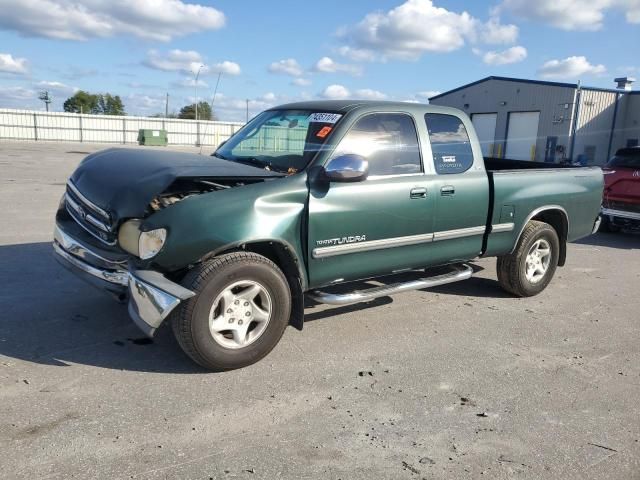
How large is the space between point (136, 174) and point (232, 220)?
2.89ft

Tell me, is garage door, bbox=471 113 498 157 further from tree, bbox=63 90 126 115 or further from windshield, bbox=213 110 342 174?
tree, bbox=63 90 126 115

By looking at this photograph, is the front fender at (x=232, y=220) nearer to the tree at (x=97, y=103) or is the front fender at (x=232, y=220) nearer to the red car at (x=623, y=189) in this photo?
the red car at (x=623, y=189)

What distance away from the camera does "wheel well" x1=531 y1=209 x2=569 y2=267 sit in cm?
625

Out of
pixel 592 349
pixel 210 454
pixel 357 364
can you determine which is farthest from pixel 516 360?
pixel 210 454

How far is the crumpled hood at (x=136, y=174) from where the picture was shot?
3811 mm

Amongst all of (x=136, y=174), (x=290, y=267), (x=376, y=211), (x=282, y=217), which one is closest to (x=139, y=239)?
(x=136, y=174)

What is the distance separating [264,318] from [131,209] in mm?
1195

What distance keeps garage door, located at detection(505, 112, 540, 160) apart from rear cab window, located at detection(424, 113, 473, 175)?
28.0 m

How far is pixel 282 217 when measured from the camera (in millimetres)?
4023

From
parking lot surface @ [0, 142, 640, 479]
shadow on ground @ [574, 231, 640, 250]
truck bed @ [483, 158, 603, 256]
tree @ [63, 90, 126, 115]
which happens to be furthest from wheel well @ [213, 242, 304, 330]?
tree @ [63, 90, 126, 115]

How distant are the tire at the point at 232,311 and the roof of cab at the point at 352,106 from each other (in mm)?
1585

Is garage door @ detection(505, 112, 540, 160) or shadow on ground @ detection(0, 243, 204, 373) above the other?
garage door @ detection(505, 112, 540, 160)

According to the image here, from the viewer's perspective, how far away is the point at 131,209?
3803 millimetres

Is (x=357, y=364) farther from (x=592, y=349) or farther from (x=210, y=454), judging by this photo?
(x=592, y=349)
